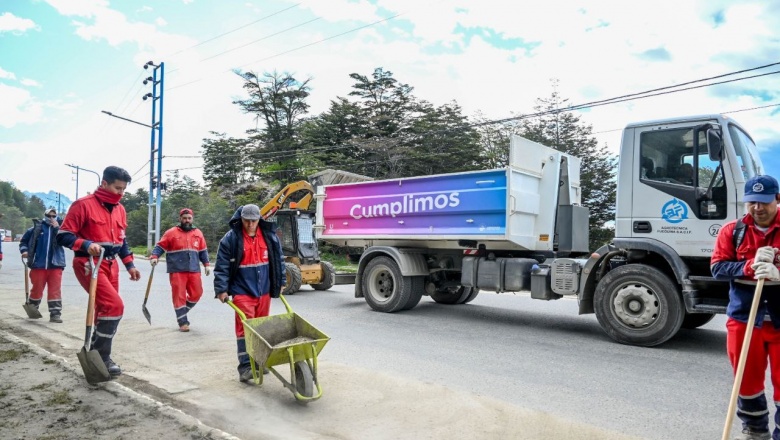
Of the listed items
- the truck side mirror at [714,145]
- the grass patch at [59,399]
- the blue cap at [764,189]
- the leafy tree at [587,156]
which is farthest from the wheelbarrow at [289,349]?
the leafy tree at [587,156]

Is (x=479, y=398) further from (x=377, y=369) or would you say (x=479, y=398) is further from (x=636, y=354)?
(x=636, y=354)

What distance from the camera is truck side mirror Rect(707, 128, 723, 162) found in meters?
5.99

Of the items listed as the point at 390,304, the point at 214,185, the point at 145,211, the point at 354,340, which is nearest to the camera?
the point at 354,340

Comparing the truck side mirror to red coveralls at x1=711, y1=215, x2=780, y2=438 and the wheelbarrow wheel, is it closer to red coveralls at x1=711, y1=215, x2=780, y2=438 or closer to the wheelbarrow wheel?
red coveralls at x1=711, y1=215, x2=780, y2=438

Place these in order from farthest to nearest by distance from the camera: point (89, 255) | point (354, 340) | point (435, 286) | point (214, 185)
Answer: point (214, 185), point (435, 286), point (354, 340), point (89, 255)

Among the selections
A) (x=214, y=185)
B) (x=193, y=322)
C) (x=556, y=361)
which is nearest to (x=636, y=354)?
(x=556, y=361)

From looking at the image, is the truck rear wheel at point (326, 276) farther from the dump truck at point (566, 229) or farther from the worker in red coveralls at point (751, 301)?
the worker in red coveralls at point (751, 301)

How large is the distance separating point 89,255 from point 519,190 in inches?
224

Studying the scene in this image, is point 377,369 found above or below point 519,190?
below

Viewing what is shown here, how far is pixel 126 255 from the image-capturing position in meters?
5.42

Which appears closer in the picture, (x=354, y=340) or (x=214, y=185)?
(x=354, y=340)

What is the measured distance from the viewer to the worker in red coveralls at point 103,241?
15.9 feet

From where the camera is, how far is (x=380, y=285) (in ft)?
31.7

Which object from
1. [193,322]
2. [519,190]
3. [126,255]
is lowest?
[193,322]
